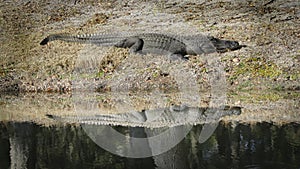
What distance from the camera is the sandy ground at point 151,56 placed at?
10164 millimetres

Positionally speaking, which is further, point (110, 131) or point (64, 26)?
point (64, 26)

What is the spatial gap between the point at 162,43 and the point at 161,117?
5892 mm

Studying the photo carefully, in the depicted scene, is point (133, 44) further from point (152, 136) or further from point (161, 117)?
point (152, 136)

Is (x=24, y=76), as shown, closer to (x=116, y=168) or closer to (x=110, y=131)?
(x=110, y=131)

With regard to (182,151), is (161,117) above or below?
below

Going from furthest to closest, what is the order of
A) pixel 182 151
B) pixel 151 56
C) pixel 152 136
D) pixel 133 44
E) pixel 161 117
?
pixel 133 44, pixel 151 56, pixel 161 117, pixel 152 136, pixel 182 151

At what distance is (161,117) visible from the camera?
23.0ft

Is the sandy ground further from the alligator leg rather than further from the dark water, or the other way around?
the dark water

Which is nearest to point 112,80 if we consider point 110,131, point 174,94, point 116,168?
point 174,94

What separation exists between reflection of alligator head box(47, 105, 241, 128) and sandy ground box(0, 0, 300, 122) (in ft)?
1.75

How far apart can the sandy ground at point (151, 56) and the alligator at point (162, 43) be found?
263 millimetres

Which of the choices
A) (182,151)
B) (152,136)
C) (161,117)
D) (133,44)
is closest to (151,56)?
(133,44)

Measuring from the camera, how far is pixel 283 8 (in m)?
14.2

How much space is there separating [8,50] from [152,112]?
8493mm
